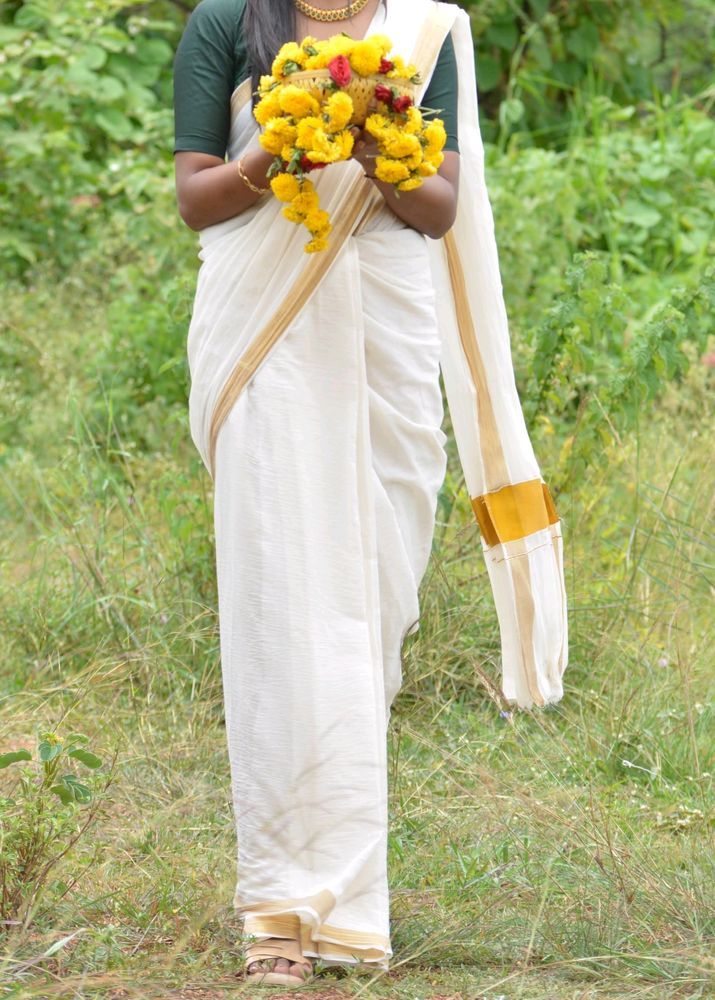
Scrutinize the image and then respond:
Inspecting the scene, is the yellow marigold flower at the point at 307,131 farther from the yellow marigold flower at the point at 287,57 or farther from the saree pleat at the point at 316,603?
the saree pleat at the point at 316,603

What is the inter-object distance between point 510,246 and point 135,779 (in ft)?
10.6

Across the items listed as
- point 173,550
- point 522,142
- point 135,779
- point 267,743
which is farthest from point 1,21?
point 267,743

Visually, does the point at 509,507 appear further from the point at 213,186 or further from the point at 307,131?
the point at 307,131

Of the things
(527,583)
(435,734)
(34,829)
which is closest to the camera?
(34,829)

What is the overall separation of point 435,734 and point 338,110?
2.04 meters

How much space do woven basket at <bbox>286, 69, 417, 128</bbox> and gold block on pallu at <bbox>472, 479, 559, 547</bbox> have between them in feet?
3.12

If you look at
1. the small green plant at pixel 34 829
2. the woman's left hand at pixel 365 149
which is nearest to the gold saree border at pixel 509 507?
the woman's left hand at pixel 365 149

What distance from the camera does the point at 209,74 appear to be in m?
2.78

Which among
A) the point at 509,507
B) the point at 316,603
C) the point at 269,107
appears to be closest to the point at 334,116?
the point at 269,107

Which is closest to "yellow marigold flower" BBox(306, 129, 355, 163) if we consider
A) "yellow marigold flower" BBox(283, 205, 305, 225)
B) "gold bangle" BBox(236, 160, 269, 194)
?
"yellow marigold flower" BBox(283, 205, 305, 225)

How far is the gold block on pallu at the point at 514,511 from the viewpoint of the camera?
10.5 ft

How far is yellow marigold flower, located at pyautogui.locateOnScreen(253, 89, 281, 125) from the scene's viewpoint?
248 centimetres

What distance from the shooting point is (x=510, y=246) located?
6.26 meters

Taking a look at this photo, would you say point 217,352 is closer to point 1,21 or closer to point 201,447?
point 201,447
